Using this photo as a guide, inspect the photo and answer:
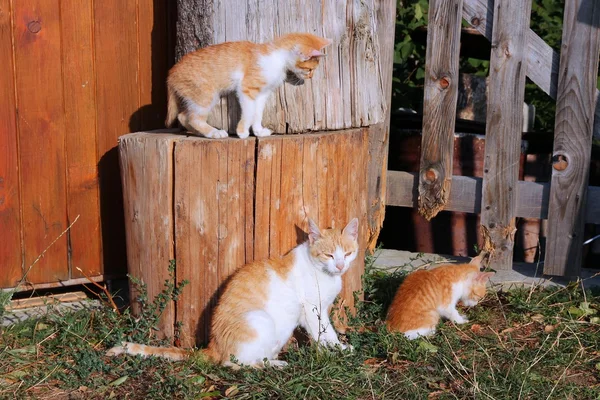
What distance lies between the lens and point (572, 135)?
5.07m

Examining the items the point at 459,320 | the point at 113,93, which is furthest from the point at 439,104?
the point at 113,93

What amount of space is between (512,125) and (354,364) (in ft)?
6.68

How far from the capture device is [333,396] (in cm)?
369

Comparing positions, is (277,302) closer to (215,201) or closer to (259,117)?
(215,201)

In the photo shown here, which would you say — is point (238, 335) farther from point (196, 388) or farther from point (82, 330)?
point (82, 330)

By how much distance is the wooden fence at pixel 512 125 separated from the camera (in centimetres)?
497

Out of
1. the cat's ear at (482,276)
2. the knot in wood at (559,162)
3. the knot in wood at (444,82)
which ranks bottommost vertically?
the cat's ear at (482,276)

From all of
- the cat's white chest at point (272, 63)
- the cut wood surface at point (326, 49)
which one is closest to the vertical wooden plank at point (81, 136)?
the cut wood surface at point (326, 49)

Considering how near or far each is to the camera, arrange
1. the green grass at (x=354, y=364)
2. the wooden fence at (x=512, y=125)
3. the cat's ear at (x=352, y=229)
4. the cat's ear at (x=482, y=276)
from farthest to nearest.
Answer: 1. the wooden fence at (x=512, y=125)
2. the cat's ear at (x=482, y=276)
3. the cat's ear at (x=352, y=229)
4. the green grass at (x=354, y=364)

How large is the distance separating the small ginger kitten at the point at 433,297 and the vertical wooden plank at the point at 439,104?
64 cm

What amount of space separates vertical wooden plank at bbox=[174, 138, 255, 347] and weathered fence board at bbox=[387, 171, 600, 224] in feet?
5.19

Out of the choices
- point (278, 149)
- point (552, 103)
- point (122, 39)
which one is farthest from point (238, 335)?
point (552, 103)

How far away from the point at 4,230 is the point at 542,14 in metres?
5.06

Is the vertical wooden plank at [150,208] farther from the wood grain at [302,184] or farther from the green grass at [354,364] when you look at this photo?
the wood grain at [302,184]
